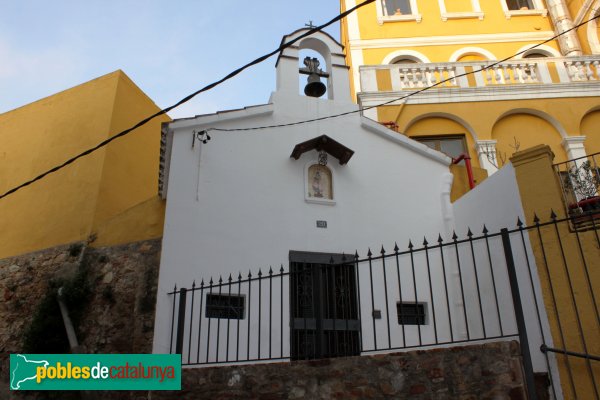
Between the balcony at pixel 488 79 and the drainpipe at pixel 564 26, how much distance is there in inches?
114

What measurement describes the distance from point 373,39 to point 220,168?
1002 centimetres

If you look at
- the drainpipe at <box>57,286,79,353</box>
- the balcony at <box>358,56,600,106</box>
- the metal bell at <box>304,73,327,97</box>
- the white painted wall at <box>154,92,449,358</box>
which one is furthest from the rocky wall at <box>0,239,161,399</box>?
the balcony at <box>358,56,600,106</box>

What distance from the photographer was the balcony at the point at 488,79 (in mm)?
13633

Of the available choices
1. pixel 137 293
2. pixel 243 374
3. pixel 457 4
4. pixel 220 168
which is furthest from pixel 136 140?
pixel 457 4

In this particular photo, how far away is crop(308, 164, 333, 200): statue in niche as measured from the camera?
386 inches

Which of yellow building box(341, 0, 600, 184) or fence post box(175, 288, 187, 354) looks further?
yellow building box(341, 0, 600, 184)

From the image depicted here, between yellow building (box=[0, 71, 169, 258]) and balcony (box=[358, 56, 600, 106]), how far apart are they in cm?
590

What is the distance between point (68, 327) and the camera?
8.66 metres

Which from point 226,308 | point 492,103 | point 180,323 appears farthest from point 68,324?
point 492,103

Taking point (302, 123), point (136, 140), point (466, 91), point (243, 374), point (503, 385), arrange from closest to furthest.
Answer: point (503, 385) < point (243, 374) < point (302, 123) < point (136, 140) < point (466, 91)

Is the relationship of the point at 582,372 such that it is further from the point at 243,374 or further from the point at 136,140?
the point at 136,140

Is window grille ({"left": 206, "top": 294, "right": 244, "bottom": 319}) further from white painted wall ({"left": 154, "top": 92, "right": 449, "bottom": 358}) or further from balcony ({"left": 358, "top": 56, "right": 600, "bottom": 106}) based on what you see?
balcony ({"left": 358, "top": 56, "right": 600, "bottom": 106})

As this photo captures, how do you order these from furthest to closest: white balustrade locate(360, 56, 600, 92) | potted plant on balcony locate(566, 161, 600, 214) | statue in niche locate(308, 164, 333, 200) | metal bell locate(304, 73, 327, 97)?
white balustrade locate(360, 56, 600, 92) → metal bell locate(304, 73, 327, 97) → statue in niche locate(308, 164, 333, 200) → potted plant on balcony locate(566, 161, 600, 214)

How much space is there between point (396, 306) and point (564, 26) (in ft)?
43.9
